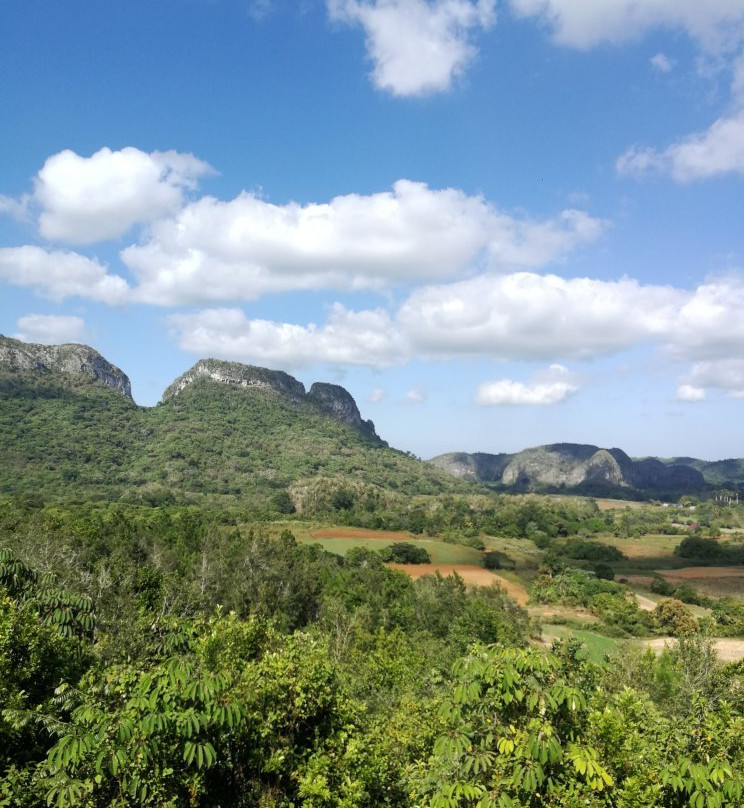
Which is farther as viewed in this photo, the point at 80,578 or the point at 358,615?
the point at 358,615

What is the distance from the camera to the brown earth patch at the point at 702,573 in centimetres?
11044

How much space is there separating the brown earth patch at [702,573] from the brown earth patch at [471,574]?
116 ft

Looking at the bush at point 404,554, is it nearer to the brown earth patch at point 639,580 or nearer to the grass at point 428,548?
the grass at point 428,548

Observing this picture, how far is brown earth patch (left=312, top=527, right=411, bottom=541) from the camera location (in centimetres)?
11866

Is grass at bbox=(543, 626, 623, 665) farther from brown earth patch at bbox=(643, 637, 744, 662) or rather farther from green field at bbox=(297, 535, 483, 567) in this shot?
green field at bbox=(297, 535, 483, 567)

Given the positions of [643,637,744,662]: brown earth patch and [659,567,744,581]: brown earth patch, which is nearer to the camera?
[643,637,744,662]: brown earth patch

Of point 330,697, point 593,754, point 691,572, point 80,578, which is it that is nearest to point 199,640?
point 330,697

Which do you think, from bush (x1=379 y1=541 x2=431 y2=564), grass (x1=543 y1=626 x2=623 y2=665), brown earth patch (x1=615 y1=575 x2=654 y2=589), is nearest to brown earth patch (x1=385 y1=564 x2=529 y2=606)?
bush (x1=379 y1=541 x2=431 y2=564)

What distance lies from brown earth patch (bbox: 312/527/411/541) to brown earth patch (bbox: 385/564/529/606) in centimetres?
1791

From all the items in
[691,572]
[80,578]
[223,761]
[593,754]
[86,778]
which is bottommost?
[691,572]

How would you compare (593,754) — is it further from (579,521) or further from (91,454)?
(91,454)

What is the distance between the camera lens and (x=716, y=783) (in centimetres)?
797

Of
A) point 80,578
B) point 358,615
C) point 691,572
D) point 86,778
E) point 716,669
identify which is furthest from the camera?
point 691,572

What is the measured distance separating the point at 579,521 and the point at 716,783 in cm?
19382
